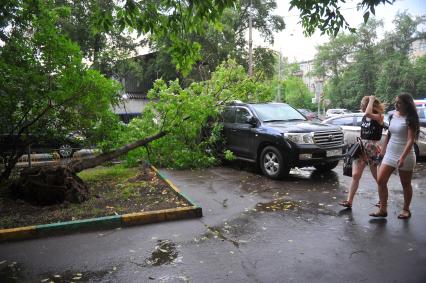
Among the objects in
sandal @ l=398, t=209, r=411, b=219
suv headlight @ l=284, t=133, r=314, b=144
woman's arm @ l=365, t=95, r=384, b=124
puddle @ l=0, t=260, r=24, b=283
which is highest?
woman's arm @ l=365, t=95, r=384, b=124

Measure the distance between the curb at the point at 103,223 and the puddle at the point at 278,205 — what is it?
1148 millimetres

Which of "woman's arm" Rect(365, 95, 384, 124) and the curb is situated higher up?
"woman's arm" Rect(365, 95, 384, 124)

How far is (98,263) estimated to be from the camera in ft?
14.2

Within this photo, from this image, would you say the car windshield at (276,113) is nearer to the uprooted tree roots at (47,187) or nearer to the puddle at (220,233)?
the puddle at (220,233)

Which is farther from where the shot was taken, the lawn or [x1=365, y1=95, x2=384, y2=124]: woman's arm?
[x1=365, y1=95, x2=384, y2=124]: woman's arm

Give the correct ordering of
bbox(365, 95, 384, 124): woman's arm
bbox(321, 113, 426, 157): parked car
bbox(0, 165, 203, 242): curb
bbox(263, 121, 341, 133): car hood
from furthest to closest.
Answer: bbox(321, 113, 426, 157): parked car, bbox(263, 121, 341, 133): car hood, bbox(365, 95, 384, 124): woman's arm, bbox(0, 165, 203, 242): curb

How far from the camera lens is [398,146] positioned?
5477 mm

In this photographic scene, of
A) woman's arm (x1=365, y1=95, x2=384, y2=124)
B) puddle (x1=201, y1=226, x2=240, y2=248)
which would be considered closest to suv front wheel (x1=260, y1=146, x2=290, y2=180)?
woman's arm (x1=365, y1=95, x2=384, y2=124)

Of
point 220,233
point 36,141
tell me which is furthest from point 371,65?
→ point 220,233

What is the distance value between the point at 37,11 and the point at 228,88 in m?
6.05

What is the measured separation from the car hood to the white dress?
3.15 m

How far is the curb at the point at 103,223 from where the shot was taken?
206 inches

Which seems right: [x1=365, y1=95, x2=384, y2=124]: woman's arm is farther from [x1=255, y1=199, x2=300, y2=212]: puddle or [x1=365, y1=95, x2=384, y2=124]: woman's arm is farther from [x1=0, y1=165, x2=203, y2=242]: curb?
[x1=0, y1=165, x2=203, y2=242]: curb

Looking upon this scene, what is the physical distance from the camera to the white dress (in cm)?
541
